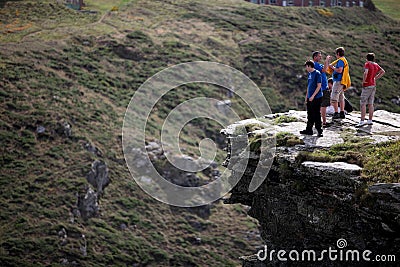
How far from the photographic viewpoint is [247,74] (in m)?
67.0

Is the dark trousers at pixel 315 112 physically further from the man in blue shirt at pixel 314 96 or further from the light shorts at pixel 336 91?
the light shorts at pixel 336 91

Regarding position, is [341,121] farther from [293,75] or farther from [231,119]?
[293,75]

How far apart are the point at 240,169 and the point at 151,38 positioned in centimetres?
5170

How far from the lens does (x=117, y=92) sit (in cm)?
5812

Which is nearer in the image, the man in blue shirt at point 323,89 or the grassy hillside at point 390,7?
the man in blue shirt at point 323,89

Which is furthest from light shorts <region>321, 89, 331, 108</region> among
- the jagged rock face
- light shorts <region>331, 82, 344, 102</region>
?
the jagged rock face

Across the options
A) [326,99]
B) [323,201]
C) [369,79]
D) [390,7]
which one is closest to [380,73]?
[369,79]

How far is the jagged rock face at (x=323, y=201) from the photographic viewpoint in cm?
1560

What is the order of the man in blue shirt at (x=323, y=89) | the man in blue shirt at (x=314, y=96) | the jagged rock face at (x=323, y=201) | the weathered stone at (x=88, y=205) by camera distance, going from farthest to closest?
the weathered stone at (x=88, y=205) < the man in blue shirt at (x=323, y=89) < the man in blue shirt at (x=314, y=96) < the jagged rock face at (x=323, y=201)

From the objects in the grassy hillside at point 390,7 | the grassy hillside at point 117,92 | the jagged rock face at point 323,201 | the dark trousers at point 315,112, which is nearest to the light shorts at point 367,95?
the jagged rock face at point 323,201

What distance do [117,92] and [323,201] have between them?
43.1 metres

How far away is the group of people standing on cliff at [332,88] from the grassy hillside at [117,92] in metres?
24.8

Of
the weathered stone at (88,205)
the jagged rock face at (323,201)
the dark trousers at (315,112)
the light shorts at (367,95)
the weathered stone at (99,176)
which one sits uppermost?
the light shorts at (367,95)

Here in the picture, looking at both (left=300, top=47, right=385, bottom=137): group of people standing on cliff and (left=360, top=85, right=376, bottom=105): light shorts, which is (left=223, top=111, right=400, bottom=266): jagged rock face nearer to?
(left=300, top=47, right=385, bottom=137): group of people standing on cliff
